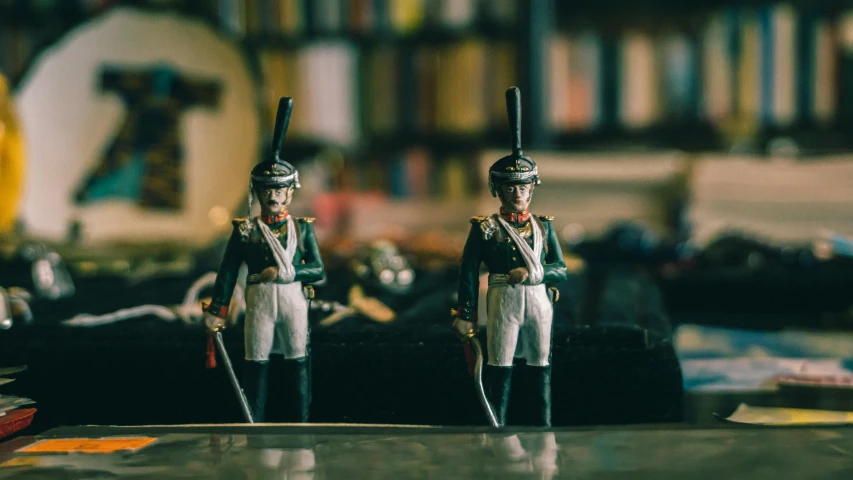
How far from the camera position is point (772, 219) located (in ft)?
5.77

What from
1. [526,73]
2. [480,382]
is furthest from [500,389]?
[526,73]

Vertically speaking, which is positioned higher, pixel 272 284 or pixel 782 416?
pixel 272 284

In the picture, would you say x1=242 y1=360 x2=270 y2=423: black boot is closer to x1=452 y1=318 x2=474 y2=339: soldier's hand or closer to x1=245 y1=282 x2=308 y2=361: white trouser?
x1=245 y1=282 x2=308 y2=361: white trouser

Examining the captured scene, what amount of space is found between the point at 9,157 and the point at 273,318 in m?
0.89

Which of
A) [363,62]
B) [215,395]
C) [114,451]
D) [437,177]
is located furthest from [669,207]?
[114,451]

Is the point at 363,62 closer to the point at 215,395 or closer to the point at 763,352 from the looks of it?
the point at 763,352

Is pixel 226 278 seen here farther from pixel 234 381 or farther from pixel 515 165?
pixel 515 165

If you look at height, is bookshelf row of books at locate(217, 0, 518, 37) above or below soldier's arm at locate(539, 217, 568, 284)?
above

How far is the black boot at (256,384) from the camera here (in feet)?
2.41

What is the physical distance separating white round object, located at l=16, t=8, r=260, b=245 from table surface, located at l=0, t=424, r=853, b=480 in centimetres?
109

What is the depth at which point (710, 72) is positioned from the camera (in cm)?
215

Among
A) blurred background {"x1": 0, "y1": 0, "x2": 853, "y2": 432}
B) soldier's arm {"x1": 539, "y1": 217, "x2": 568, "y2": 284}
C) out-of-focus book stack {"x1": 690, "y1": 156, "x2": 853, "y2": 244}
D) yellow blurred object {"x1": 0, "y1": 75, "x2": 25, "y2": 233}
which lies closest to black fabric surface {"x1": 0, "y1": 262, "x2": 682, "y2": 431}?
blurred background {"x1": 0, "y1": 0, "x2": 853, "y2": 432}

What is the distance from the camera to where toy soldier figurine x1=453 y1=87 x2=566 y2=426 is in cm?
70

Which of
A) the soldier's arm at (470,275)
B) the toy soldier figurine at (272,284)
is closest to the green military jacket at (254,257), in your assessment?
the toy soldier figurine at (272,284)
